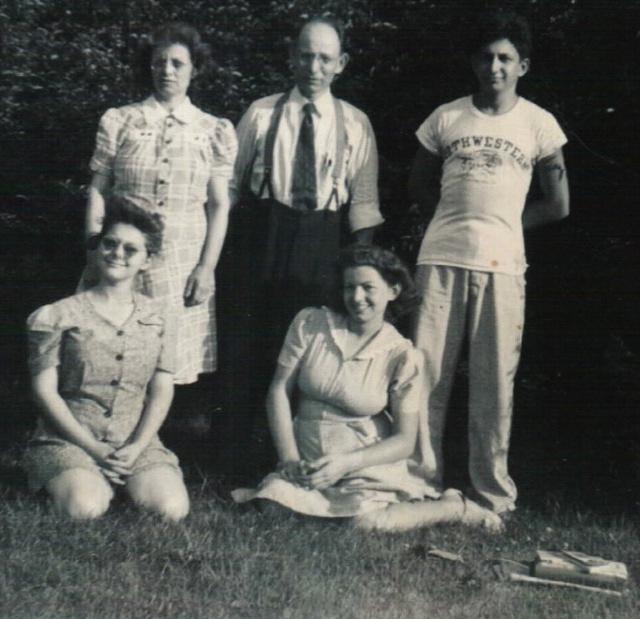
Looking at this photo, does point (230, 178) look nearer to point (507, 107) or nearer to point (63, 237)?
point (507, 107)

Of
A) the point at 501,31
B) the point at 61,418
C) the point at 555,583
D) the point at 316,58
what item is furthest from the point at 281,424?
the point at 501,31

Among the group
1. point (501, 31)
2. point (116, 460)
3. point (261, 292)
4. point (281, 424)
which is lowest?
point (116, 460)

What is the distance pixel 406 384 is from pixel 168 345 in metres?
0.98

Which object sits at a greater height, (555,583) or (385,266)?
(385,266)

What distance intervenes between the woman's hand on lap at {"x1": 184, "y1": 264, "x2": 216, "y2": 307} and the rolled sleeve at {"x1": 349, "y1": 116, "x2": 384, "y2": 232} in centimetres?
70

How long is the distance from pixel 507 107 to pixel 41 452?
2298mm

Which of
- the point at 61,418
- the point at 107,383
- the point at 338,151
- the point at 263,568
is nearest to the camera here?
the point at 263,568

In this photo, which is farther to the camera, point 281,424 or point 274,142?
point 274,142

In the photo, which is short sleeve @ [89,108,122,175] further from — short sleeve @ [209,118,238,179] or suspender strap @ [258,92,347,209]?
suspender strap @ [258,92,347,209]

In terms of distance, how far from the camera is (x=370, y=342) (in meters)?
4.62

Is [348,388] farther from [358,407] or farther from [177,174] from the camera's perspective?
[177,174]

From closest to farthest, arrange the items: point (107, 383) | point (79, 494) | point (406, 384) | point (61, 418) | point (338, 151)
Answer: point (79, 494) < point (61, 418) < point (107, 383) < point (406, 384) < point (338, 151)

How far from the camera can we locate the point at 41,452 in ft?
14.6

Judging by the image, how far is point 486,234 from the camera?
454 cm
